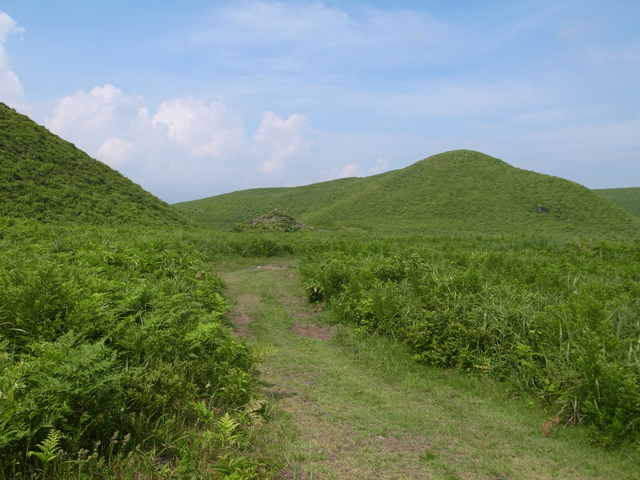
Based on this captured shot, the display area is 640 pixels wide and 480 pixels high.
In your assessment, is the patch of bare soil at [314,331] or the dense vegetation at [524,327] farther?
the patch of bare soil at [314,331]

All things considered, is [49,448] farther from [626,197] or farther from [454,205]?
[626,197]

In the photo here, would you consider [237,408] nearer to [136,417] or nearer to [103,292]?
[136,417]

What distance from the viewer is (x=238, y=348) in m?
5.42

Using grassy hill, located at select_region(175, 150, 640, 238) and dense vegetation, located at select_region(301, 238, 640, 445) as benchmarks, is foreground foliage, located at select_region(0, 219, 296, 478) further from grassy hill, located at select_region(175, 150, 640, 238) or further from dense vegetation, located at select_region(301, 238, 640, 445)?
grassy hill, located at select_region(175, 150, 640, 238)

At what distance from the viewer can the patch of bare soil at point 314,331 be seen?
25.9 feet

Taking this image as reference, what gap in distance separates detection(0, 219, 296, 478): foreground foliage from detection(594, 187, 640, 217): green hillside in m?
89.9

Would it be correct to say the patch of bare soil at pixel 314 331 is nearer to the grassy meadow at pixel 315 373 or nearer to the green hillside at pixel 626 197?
the grassy meadow at pixel 315 373

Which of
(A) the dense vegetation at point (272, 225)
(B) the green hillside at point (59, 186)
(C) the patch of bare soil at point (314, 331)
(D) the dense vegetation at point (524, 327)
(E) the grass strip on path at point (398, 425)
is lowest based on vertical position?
(E) the grass strip on path at point (398, 425)

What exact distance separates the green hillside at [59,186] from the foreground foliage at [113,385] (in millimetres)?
18361

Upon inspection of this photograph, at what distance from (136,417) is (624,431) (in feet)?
15.4

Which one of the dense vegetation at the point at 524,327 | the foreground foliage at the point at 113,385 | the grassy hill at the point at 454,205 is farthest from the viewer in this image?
the grassy hill at the point at 454,205

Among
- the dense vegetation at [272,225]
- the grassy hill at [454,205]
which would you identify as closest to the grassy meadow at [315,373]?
the dense vegetation at [272,225]

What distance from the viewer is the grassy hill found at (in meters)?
44.5

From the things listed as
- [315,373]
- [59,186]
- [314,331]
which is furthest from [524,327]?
[59,186]
